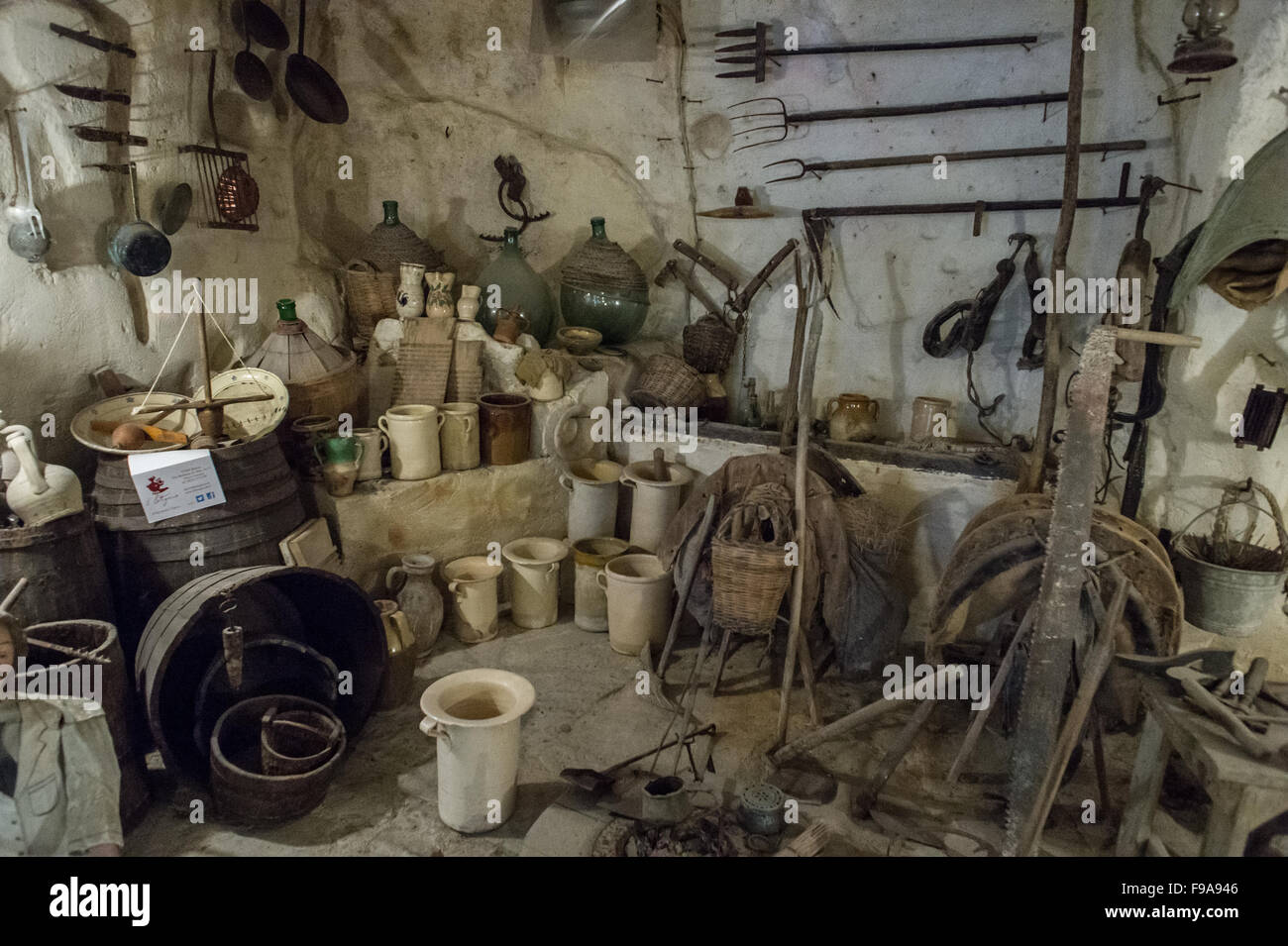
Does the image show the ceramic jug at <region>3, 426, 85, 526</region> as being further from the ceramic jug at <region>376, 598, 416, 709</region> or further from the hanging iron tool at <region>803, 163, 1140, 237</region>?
the hanging iron tool at <region>803, 163, 1140, 237</region>

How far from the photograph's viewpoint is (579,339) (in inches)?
227

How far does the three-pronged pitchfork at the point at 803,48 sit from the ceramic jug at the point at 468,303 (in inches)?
91.5

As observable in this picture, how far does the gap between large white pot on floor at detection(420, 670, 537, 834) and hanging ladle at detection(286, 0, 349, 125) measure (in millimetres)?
4008

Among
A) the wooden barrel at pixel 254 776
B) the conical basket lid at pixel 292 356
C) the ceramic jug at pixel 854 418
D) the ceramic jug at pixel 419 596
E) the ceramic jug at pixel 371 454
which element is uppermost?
the conical basket lid at pixel 292 356

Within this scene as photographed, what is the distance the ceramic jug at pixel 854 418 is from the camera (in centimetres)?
513

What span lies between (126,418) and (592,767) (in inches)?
109

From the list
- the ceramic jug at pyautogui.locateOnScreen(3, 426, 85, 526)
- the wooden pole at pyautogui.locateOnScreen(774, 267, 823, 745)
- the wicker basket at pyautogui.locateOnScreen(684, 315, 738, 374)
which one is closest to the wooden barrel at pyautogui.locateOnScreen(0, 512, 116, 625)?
the ceramic jug at pyautogui.locateOnScreen(3, 426, 85, 526)

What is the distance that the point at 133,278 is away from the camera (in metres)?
4.07

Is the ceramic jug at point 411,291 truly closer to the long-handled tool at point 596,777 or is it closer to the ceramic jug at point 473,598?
the ceramic jug at point 473,598

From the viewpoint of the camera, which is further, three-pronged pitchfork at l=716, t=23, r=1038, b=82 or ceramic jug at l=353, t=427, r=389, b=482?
three-pronged pitchfork at l=716, t=23, r=1038, b=82

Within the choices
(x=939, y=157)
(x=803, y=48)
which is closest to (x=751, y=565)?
(x=939, y=157)

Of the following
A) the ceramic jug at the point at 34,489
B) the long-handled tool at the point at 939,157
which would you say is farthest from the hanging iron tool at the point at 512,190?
the ceramic jug at the point at 34,489

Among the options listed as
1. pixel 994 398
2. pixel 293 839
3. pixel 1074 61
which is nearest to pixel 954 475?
pixel 994 398

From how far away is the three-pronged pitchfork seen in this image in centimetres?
476
